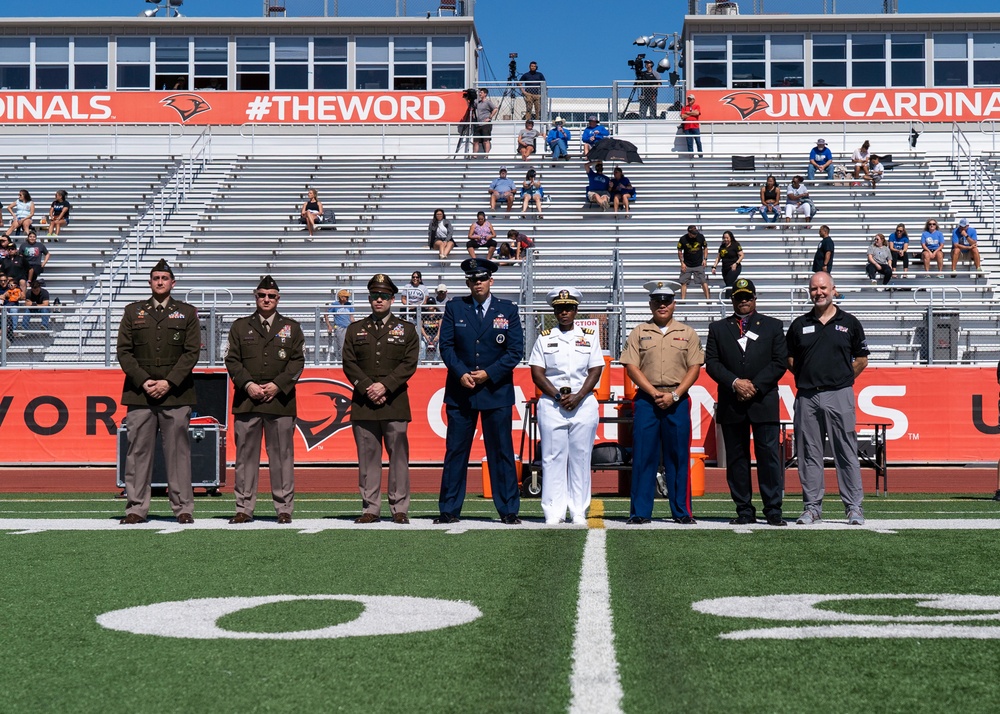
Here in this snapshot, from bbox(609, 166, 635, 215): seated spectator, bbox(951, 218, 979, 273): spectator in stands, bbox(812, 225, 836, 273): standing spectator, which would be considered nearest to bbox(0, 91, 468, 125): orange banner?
bbox(609, 166, 635, 215): seated spectator

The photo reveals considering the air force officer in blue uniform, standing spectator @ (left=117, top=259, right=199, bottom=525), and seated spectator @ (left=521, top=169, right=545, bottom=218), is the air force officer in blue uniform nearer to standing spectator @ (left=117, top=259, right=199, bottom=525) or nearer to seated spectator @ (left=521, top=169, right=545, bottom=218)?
standing spectator @ (left=117, top=259, right=199, bottom=525)

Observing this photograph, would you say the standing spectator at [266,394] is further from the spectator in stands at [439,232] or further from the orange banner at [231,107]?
the orange banner at [231,107]

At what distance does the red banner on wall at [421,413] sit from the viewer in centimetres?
1571

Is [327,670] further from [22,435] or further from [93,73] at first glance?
[93,73]

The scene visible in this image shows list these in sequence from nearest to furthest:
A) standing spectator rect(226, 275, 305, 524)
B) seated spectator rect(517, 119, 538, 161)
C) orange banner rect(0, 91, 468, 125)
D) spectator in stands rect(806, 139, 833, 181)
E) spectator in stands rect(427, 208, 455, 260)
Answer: standing spectator rect(226, 275, 305, 524) < spectator in stands rect(427, 208, 455, 260) < spectator in stands rect(806, 139, 833, 181) < seated spectator rect(517, 119, 538, 161) < orange banner rect(0, 91, 468, 125)

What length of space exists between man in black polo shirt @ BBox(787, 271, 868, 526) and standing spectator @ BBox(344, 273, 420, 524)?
290cm

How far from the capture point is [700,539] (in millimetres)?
7984

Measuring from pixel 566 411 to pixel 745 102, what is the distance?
22865 millimetres

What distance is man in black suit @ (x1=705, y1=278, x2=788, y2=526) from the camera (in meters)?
9.20

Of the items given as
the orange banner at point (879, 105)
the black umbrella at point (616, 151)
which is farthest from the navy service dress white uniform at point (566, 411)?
the orange banner at point (879, 105)

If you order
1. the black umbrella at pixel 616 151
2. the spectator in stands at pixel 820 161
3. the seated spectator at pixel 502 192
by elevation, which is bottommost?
the seated spectator at pixel 502 192

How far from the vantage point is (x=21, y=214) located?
23609 millimetres

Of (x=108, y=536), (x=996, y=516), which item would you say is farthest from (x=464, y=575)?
(x=996, y=516)

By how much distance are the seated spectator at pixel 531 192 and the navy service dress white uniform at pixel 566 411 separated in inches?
583
